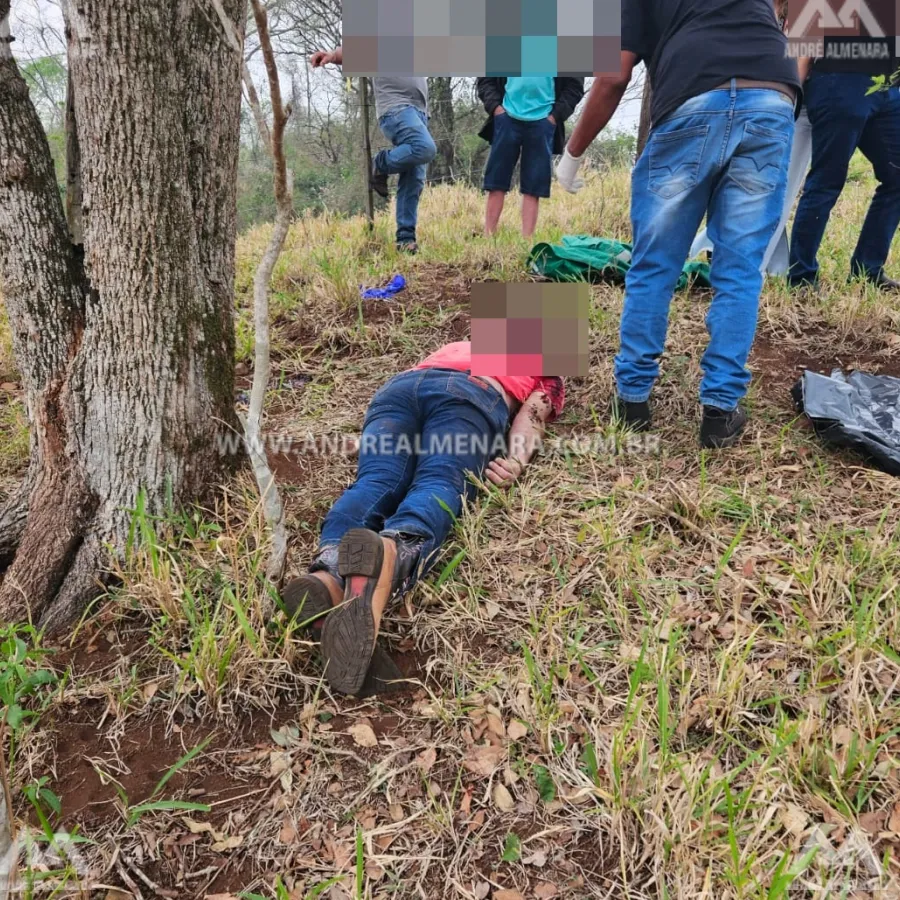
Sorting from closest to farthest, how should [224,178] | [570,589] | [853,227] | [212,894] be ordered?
[212,894] < [570,589] < [224,178] < [853,227]

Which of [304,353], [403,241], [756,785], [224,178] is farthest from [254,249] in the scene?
[756,785]

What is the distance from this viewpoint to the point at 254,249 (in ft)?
18.3

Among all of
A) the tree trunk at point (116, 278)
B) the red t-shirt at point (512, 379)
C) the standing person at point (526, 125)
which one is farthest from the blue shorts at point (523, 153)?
the tree trunk at point (116, 278)

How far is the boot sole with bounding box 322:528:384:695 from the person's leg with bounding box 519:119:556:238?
3374 millimetres

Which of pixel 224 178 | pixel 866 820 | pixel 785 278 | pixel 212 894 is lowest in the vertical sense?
pixel 212 894

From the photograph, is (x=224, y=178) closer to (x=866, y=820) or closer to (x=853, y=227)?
(x=866, y=820)

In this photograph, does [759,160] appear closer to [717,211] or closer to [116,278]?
[717,211]

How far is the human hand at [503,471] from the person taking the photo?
85.0 inches

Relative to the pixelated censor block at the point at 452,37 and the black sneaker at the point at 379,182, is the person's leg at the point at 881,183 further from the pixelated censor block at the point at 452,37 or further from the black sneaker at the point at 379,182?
the black sneaker at the point at 379,182

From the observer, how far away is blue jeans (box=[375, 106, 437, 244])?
432cm

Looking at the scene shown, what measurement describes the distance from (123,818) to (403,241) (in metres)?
4.11

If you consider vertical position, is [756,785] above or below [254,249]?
below

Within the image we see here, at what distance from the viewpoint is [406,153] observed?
4.34 meters

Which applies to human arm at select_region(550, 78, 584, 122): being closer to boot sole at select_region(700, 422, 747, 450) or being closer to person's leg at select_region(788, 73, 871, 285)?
person's leg at select_region(788, 73, 871, 285)
